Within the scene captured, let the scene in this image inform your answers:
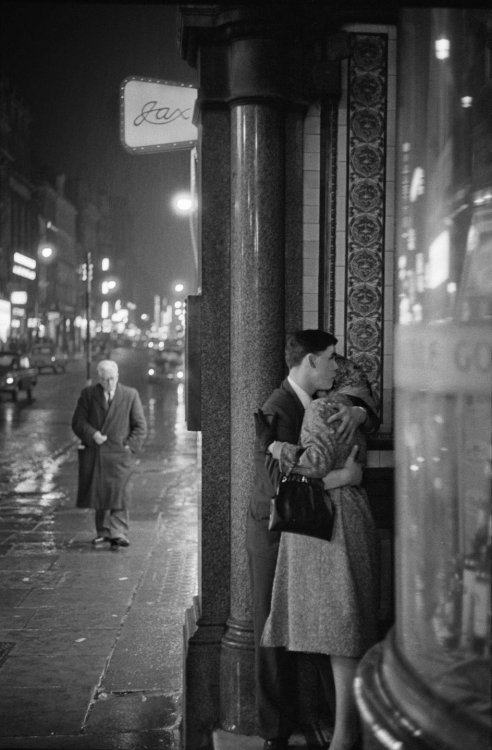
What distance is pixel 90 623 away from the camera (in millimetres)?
7508

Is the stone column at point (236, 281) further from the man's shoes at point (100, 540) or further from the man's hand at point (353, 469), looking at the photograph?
the man's shoes at point (100, 540)

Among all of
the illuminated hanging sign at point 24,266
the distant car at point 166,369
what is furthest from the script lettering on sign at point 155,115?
the illuminated hanging sign at point 24,266

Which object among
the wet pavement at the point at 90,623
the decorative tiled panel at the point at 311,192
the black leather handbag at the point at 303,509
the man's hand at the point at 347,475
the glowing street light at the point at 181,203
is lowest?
the wet pavement at the point at 90,623

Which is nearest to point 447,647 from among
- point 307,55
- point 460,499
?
point 460,499

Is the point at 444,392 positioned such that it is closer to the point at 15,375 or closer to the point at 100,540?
the point at 100,540

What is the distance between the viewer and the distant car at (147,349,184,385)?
4384cm

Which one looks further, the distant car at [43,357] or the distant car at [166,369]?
the distant car at [43,357]

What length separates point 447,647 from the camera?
118 inches

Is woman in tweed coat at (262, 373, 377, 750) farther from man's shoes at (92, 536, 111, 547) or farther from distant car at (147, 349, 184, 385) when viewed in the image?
distant car at (147, 349, 184, 385)

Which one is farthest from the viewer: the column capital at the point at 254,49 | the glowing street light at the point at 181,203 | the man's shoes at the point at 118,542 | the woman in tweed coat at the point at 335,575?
the glowing street light at the point at 181,203

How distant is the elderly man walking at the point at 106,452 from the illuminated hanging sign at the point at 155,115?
12.2 feet

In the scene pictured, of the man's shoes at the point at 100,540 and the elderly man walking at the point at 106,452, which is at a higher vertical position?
the elderly man walking at the point at 106,452

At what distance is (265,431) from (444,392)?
1.85m

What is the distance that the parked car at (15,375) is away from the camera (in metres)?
33.3
